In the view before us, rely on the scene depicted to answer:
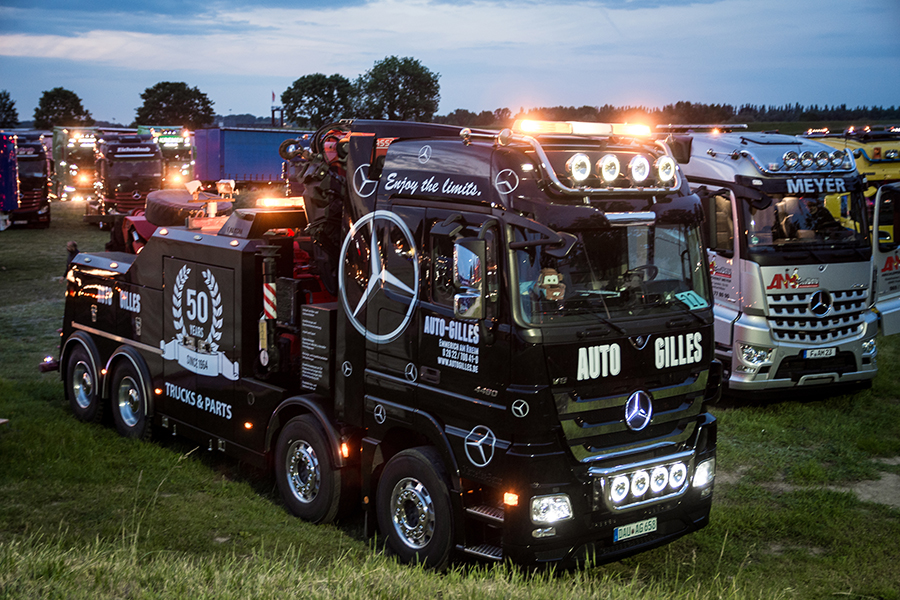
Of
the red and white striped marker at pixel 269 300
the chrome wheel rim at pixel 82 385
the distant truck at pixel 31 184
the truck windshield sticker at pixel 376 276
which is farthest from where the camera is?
the distant truck at pixel 31 184

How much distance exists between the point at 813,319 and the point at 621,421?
5.87m

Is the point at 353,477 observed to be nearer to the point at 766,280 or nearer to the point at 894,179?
the point at 766,280

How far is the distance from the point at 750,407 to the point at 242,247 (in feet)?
22.6

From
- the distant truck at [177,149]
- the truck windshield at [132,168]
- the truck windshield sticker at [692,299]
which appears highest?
the distant truck at [177,149]

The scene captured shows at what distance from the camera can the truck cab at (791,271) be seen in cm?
1057

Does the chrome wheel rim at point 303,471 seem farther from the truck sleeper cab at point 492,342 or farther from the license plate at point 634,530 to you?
the license plate at point 634,530

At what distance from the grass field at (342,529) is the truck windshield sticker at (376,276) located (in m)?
1.67

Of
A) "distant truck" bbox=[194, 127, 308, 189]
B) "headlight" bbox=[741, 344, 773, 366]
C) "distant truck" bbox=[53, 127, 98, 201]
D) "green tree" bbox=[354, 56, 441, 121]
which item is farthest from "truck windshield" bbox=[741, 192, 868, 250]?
"green tree" bbox=[354, 56, 441, 121]

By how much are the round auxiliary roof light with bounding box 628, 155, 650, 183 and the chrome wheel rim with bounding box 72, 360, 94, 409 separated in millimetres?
7091

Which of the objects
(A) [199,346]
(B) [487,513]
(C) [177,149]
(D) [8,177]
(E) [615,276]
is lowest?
(B) [487,513]

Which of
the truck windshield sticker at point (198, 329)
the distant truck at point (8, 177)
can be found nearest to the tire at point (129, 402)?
the truck windshield sticker at point (198, 329)

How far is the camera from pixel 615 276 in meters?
5.92

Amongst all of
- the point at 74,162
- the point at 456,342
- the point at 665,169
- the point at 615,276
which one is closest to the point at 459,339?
the point at 456,342

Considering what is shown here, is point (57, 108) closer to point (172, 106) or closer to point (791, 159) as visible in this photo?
point (172, 106)
